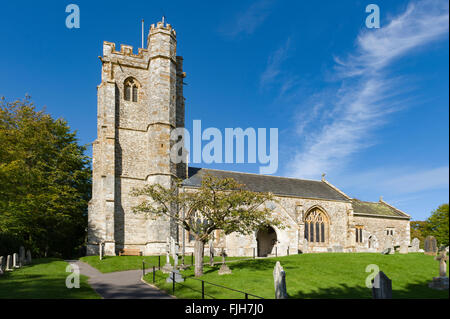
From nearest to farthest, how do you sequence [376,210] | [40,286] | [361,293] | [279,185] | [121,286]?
1. [361,293]
2. [40,286]
3. [121,286]
4. [279,185]
5. [376,210]

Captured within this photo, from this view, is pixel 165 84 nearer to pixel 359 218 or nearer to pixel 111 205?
pixel 111 205

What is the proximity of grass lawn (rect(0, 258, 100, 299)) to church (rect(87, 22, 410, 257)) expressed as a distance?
31.2 feet

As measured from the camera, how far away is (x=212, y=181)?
1906 cm

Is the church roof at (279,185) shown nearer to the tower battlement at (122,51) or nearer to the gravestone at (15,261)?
the tower battlement at (122,51)

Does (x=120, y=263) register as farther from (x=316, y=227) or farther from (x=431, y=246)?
(x=316, y=227)

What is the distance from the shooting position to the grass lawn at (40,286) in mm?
12805

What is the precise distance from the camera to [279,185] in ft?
126

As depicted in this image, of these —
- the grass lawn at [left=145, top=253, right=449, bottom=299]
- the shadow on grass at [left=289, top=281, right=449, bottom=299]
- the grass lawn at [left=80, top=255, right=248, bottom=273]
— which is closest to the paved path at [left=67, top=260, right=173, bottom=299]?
the grass lawn at [left=145, top=253, right=449, bottom=299]

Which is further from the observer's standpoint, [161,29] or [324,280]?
[161,29]

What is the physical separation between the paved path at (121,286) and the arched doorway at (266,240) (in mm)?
16388

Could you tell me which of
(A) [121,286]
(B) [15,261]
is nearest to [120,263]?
(B) [15,261]

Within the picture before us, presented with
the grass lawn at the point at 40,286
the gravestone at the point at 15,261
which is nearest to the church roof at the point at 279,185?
the gravestone at the point at 15,261

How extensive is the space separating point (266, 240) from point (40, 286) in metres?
23.5

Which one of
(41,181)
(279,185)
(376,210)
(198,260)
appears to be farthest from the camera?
(376,210)
